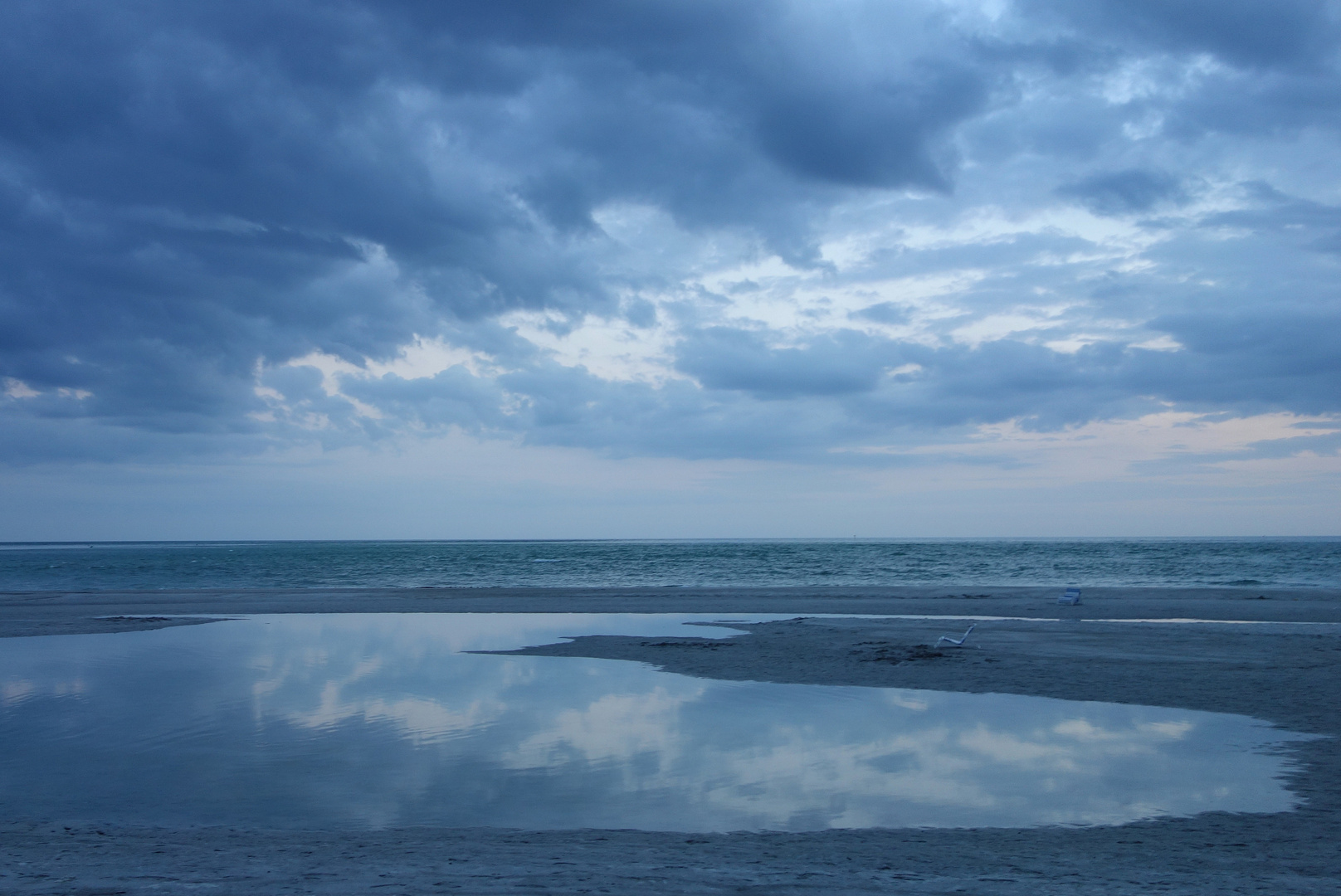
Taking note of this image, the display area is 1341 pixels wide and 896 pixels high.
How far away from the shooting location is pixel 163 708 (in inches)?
555

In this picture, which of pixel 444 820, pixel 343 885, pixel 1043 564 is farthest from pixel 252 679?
pixel 1043 564

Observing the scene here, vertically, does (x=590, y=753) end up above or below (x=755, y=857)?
below

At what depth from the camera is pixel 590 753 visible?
11.0m

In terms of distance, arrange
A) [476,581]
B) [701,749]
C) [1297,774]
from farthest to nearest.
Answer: [476,581]
[701,749]
[1297,774]

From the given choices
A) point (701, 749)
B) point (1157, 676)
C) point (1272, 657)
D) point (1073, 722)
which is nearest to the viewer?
point (701, 749)

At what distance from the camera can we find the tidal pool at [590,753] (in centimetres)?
865

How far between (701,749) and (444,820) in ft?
13.0

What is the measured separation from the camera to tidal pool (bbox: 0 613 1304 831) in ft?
28.4

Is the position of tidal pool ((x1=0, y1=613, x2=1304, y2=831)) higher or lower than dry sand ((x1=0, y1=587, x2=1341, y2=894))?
lower

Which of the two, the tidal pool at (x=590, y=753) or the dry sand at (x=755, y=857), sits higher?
the dry sand at (x=755, y=857)

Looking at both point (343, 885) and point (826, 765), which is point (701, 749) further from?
point (343, 885)

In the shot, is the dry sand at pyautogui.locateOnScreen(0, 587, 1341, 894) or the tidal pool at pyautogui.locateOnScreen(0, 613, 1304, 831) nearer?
the dry sand at pyautogui.locateOnScreen(0, 587, 1341, 894)

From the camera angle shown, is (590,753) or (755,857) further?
(590,753)

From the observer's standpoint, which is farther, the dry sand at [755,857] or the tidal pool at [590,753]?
the tidal pool at [590,753]
